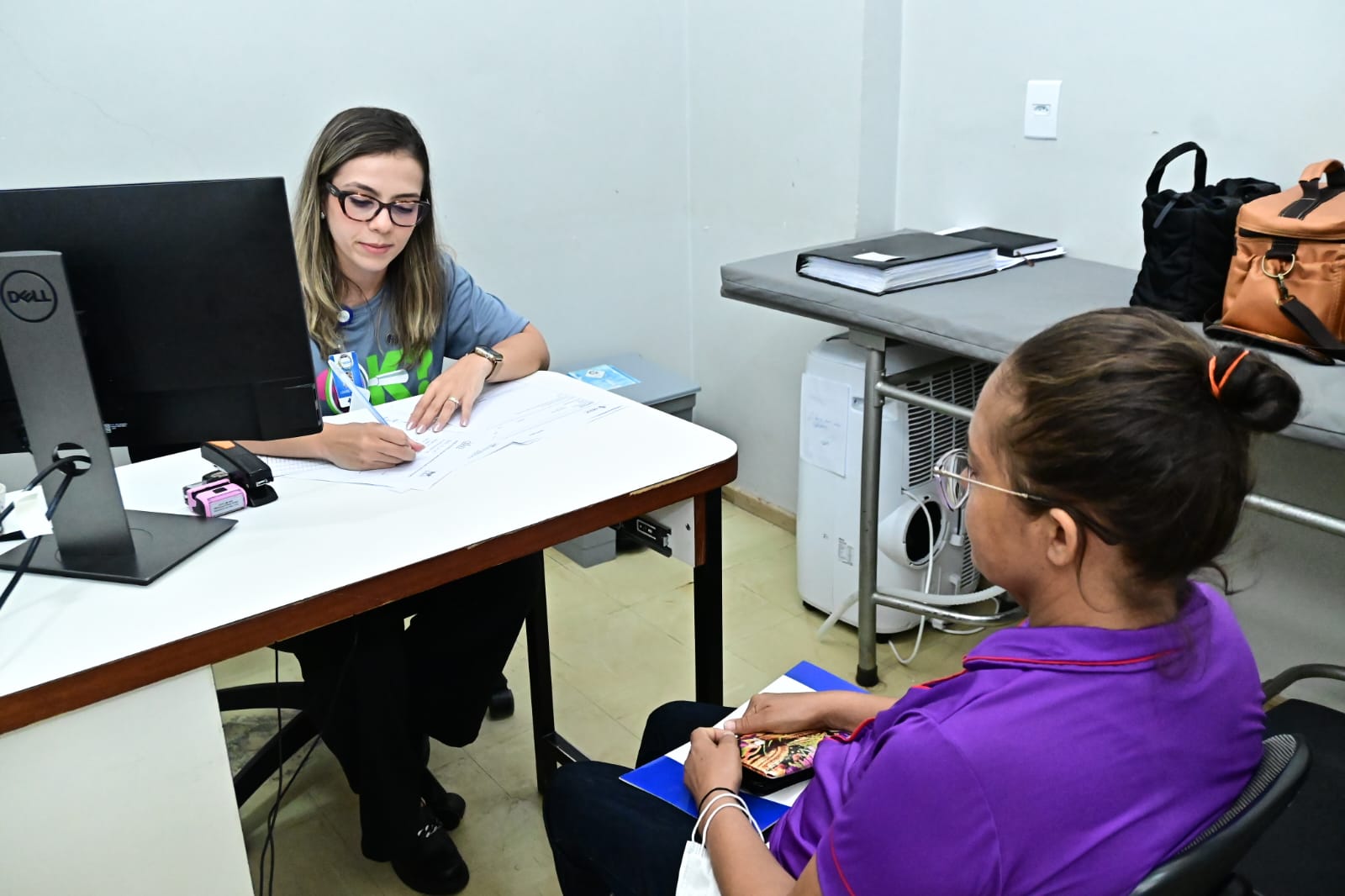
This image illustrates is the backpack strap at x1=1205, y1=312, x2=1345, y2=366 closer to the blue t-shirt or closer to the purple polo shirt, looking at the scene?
the purple polo shirt

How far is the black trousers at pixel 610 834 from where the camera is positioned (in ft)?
3.68

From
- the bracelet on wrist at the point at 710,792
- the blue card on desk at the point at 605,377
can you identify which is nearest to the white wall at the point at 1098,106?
the blue card on desk at the point at 605,377

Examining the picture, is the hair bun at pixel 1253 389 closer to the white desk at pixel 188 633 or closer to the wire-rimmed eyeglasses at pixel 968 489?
the wire-rimmed eyeglasses at pixel 968 489

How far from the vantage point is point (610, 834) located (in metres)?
1.17

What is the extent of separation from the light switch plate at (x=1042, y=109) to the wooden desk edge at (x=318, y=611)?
1.20m

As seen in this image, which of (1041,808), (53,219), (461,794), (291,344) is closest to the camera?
(1041,808)

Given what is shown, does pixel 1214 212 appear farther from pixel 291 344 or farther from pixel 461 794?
pixel 461 794

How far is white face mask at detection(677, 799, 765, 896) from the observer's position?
102 cm

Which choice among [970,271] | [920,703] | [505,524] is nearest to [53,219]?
[505,524]

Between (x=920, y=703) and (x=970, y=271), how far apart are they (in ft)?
4.55

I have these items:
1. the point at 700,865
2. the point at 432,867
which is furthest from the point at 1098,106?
the point at 432,867

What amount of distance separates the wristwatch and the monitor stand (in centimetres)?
60

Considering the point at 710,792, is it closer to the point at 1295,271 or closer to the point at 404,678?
the point at 404,678

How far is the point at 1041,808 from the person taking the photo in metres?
0.76
